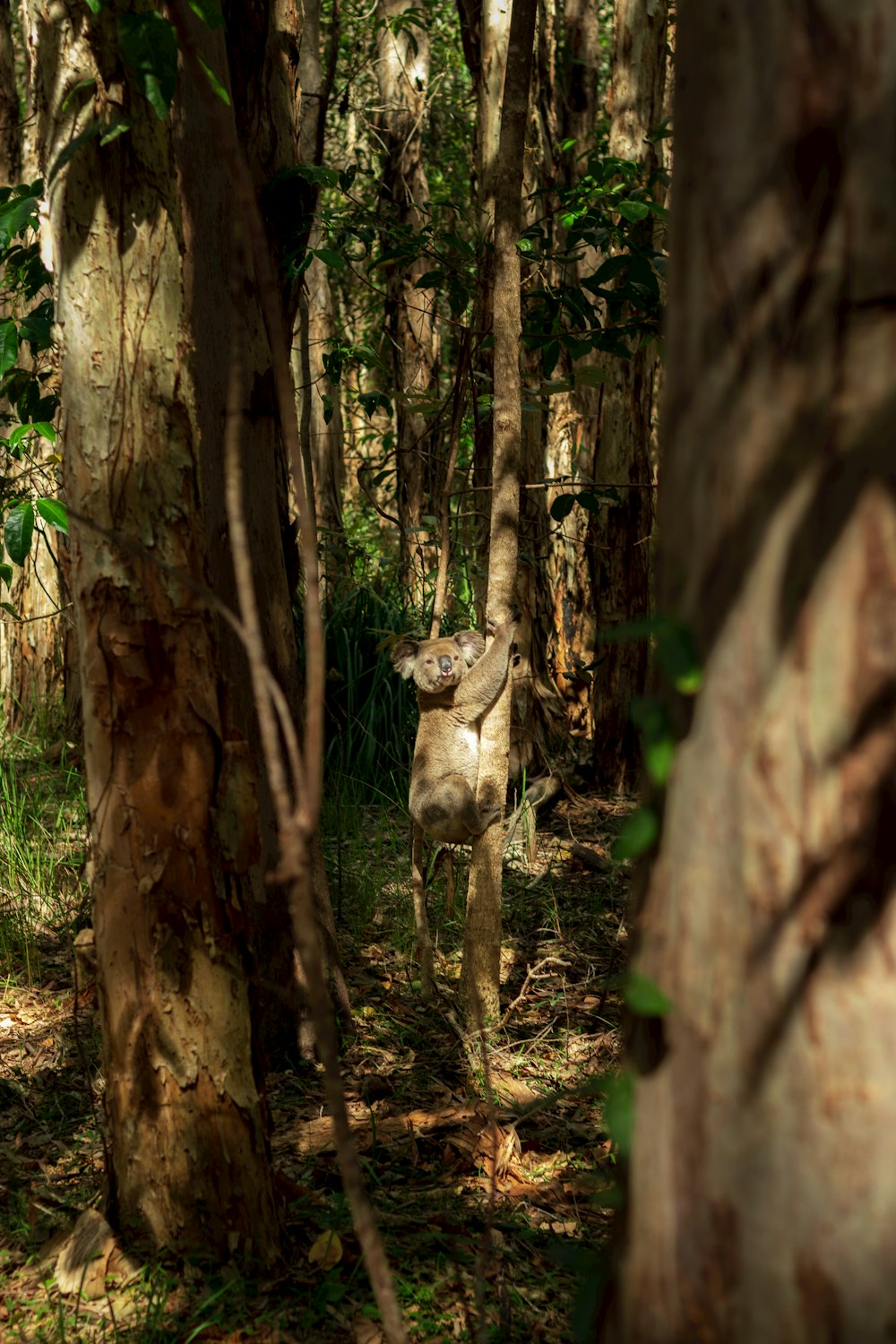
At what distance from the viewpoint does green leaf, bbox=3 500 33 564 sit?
138 inches

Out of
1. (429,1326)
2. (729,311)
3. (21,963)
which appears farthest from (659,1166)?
(21,963)

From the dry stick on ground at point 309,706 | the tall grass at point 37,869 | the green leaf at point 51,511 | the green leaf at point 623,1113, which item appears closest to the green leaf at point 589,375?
the green leaf at point 51,511

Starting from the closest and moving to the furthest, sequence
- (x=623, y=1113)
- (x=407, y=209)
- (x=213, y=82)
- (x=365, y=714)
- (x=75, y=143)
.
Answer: (x=623, y=1113), (x=213, y=82), (x=75, y=143), (x=365, y=714), (x=407, y=209)

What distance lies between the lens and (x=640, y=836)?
1510 mm

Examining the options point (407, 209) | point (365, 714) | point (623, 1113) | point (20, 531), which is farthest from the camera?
point (407, 209)

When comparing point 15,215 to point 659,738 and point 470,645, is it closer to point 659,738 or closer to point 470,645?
point 659,738

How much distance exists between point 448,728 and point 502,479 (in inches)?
58.3

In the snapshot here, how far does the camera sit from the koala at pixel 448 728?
502cm

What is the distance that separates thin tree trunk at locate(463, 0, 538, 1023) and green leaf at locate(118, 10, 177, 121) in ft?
6.40

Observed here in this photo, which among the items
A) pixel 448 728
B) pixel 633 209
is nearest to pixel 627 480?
pixel 448 728

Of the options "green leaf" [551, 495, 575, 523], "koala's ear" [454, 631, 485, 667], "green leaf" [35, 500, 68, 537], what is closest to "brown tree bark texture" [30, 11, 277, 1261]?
"green leaf" [35, 500, 68, 537]

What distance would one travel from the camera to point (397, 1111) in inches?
156

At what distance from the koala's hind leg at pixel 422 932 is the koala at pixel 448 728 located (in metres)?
0.14

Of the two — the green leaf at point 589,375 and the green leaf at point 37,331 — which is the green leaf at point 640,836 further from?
the green leaf at point 589,375
